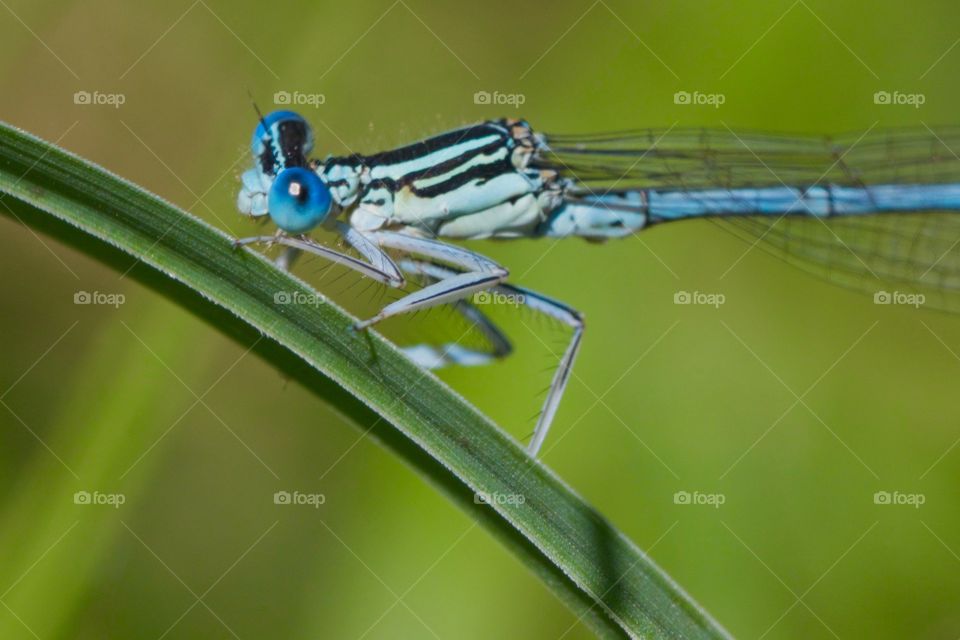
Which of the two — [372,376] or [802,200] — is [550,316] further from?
[372,376]

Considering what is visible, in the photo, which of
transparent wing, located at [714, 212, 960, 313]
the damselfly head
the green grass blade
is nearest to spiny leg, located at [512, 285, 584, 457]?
the damselfly head

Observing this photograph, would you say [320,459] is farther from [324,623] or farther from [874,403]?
[874,403]

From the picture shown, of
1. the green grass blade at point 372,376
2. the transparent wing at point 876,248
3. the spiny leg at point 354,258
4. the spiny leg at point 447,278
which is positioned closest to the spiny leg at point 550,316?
the spiny leg at point 447,278

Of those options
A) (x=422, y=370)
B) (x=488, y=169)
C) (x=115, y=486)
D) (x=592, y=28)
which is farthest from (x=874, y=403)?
(x=115, y=486)

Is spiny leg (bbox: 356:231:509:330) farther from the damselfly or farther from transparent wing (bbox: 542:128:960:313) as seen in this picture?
transparent wing (bbox: 542:128:960:313)

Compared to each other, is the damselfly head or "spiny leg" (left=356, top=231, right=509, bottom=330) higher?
the damselfly head
